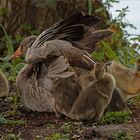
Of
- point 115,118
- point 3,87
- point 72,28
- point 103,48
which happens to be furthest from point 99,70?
point 103,48

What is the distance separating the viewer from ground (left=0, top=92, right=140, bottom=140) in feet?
15.8

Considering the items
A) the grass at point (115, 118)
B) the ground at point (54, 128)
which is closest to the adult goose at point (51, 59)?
the ground at point (54, 128)

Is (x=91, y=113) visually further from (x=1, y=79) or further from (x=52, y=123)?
(x=1, y=79)

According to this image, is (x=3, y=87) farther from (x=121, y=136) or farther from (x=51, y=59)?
(x=121, y=136)

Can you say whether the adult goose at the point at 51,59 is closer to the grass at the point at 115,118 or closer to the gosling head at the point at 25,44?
the grass at the point at 115,118

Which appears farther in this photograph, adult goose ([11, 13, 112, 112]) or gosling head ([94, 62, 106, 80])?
adult goose ([11, 13, 112, 112])

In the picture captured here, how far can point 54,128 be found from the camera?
16.9ft

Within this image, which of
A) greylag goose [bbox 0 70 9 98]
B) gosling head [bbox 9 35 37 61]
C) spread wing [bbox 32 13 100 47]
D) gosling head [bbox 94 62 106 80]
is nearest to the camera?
gosling head [bbox 94 62 106 80]

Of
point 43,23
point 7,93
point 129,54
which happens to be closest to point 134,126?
point 7,93

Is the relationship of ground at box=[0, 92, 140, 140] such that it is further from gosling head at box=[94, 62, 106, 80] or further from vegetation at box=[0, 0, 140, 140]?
gosling head at box=[94, 62, 106, 80]

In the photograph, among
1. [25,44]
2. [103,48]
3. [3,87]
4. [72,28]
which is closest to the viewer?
[72,28]

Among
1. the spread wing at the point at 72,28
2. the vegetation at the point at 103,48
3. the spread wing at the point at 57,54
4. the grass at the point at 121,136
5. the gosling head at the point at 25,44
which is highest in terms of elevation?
the spread wing at the point at 72,28

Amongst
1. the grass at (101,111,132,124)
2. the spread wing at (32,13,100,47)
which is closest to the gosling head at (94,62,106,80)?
the grass at (101,111,132,124)

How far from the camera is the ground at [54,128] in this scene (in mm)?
4809
